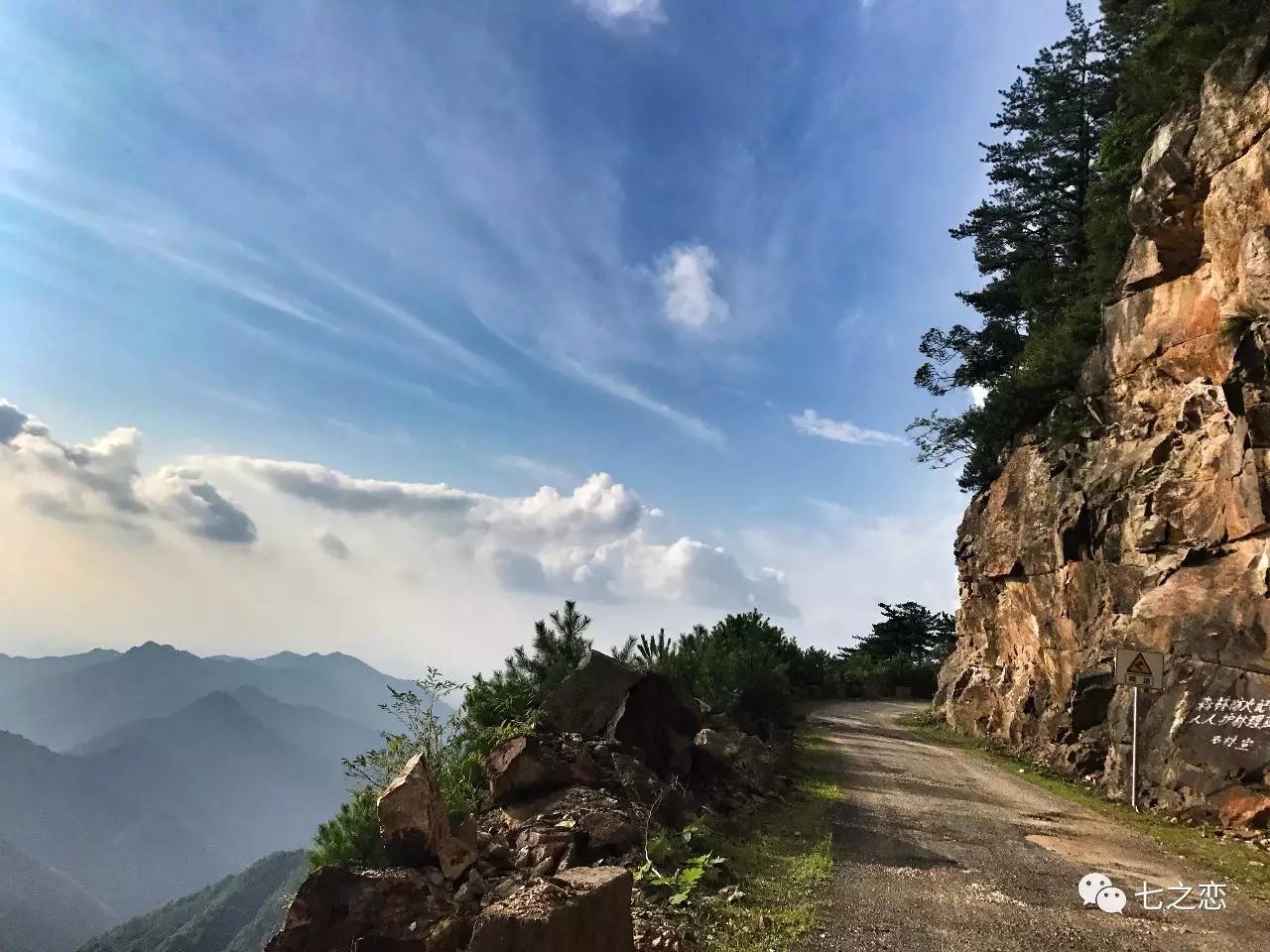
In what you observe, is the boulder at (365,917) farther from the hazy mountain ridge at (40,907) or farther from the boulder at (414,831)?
the hazy mountain ridge at (40,907)

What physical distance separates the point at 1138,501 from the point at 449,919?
629 inches

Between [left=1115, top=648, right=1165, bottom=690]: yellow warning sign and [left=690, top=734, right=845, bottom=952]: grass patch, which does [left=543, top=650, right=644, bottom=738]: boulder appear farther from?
[left=1115, top=648, right=1165, bottom=690]: yellow warning sign

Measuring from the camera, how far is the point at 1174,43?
1750 cm

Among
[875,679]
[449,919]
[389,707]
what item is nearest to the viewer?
[449,919]

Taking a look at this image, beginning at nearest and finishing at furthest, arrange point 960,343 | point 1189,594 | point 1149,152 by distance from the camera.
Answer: point 1189,594 < point 1149,152 < point 960,343

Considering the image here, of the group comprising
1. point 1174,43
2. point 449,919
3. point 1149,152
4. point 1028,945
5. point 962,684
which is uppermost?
point 1174,43

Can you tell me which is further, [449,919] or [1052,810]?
[1052,810]

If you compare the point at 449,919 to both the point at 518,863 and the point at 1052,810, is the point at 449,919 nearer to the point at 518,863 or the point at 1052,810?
the point at 518,863

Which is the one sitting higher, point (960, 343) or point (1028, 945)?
point (960, 343)

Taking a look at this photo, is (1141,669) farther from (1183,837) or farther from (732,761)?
(732,761)

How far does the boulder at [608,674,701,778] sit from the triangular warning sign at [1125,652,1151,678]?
23.7 feet

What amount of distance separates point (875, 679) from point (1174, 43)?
104ft

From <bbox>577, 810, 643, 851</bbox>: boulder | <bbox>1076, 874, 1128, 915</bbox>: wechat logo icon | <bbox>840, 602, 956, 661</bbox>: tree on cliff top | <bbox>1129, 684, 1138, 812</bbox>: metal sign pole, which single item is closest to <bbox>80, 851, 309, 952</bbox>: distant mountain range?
<bbox>840, 602, 956, 661</bbox>: tree on cliff top

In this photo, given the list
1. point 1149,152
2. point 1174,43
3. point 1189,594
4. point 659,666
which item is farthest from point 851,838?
point 1174,43
